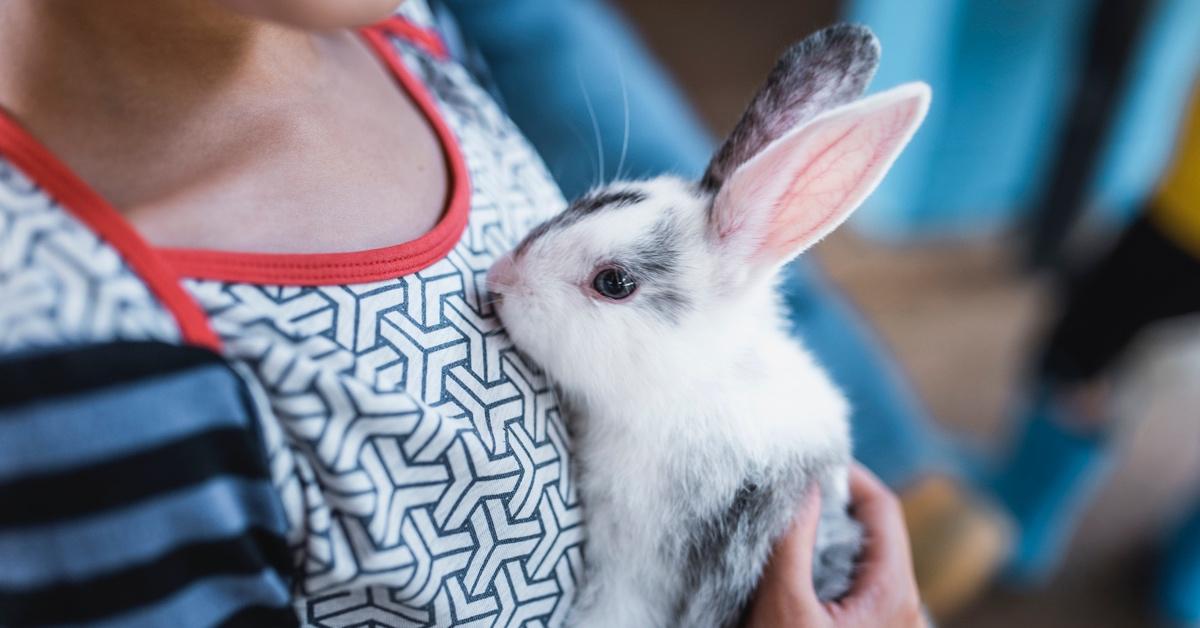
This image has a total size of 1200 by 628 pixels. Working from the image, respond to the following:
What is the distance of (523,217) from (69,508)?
40cm

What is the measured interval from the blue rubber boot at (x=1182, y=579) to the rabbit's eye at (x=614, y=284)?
135cm

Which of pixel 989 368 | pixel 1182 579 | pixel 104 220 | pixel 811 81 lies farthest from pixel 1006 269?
pixel 104 220

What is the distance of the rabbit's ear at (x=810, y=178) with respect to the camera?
0.63m

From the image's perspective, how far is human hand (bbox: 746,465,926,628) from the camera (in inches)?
28.7

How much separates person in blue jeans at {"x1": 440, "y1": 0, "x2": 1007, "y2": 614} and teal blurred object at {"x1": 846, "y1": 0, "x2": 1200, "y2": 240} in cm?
82

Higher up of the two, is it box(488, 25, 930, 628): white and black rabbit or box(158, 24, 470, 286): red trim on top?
box(158, 24, 470, 286): red trim on top

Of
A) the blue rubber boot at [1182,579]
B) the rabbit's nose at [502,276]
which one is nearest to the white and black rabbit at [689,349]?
the rabbit's nose at [502,276]

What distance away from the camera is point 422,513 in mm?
599

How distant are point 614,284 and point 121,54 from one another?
0.37 meters

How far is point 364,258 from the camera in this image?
60 centimetres

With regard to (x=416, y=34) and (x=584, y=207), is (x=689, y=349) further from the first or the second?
(x=416, y=34)

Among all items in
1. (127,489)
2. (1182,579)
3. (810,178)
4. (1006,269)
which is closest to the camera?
(127,489)

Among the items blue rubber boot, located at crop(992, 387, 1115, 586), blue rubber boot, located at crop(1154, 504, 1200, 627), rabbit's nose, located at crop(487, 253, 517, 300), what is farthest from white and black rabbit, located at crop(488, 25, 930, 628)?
blue rubber boot, located at crop(1154, 504, 1200, 627)

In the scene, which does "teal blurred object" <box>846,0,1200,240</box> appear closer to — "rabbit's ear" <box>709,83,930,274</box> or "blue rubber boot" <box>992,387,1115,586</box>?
"blue rubber boot" <box>992,387,1115,586</box>
